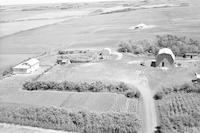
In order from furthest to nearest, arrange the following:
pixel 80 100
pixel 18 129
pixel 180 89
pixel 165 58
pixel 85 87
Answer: pixel 165 58 → pixel 85 87 → pixel 180 89 → pixel 80 100 → pixel 18 129

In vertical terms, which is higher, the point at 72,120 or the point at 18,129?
the point at 72,120

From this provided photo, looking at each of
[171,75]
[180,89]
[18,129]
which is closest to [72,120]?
[18,129]

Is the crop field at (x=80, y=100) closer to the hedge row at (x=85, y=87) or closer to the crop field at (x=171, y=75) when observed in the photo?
the hedge row at (x=85, y=87)

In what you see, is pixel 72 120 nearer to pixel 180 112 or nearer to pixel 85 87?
pixel 85 87

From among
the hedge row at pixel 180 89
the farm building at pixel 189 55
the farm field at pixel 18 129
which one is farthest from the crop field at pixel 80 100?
the farm building at pixel 189 55

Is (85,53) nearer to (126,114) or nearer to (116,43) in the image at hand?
(116,43)

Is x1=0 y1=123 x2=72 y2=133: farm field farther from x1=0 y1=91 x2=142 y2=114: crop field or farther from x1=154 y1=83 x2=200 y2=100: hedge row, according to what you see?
x1=154 y1=83 x2=200 y2=100: hedge row
